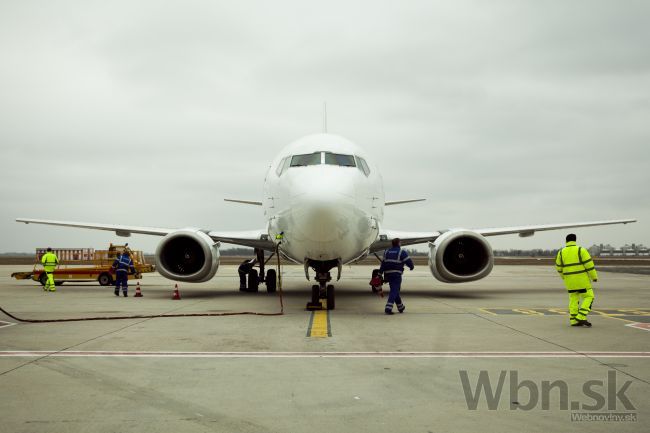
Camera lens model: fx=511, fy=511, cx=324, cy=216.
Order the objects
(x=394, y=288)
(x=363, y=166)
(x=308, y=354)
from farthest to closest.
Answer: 1. (x=363, y=166)
2. (x=394, y=288)
3. (x=308, y=354)

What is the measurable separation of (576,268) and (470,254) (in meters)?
5.83

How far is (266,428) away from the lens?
3.55 metres

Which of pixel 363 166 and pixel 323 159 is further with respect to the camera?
pixel 363 166

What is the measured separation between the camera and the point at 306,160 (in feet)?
36.0

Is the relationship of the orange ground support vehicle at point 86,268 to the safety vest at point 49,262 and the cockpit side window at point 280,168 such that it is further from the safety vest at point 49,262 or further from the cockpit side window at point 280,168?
the cockpit side window at point 280,168

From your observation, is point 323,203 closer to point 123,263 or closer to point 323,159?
point 323,159

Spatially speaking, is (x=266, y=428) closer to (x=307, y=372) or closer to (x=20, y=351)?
(x=307, y=372)

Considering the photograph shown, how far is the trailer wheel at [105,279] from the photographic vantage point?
67.0ft

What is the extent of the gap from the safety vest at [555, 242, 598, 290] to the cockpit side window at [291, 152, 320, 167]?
510cm

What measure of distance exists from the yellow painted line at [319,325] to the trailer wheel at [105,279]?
12610 mm

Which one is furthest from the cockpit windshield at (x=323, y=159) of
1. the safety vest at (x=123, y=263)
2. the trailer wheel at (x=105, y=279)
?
the trailer wheel at (x=105, y=279)

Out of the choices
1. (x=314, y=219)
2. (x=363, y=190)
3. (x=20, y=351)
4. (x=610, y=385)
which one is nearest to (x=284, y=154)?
(x=363, y=190)

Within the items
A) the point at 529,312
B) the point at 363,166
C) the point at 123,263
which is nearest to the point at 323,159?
the point at 363,166

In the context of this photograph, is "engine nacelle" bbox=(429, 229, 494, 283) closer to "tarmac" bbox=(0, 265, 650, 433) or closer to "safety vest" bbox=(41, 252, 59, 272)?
"tarmac" bbox=(0, 265, 650, 433)
